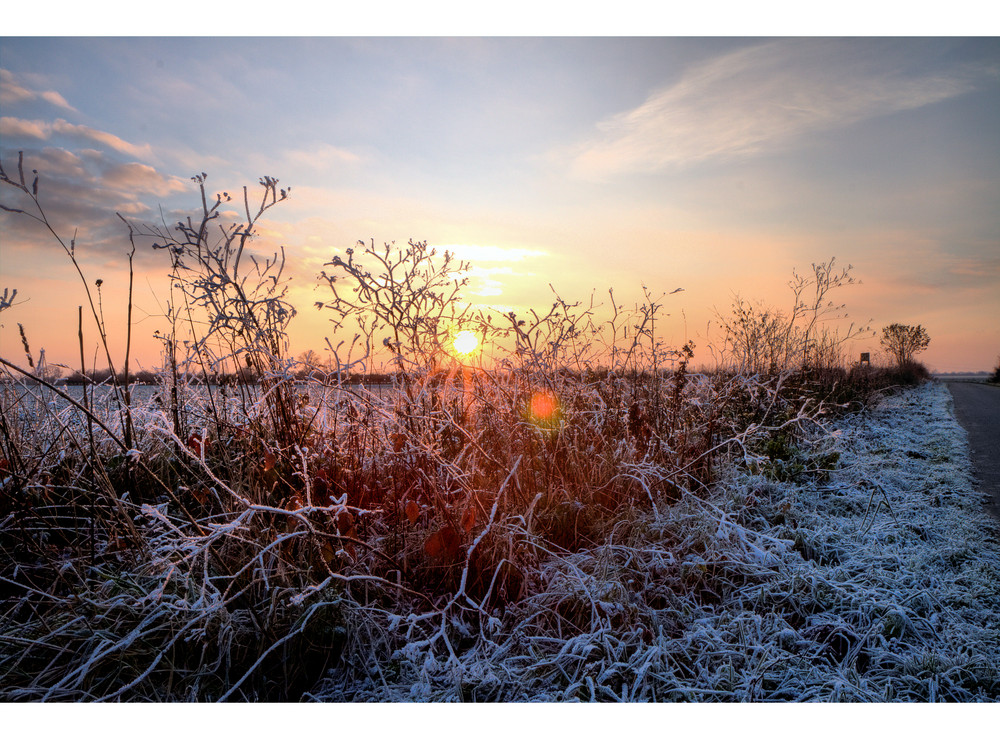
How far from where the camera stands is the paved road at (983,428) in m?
4.38

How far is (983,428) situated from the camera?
6.75m

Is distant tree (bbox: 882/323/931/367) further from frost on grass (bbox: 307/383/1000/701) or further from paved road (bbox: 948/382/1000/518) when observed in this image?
frost on grass (bbox: 307/383/1000/701)

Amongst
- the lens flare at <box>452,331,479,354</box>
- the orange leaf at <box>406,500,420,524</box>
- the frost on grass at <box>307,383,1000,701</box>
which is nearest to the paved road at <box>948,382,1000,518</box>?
the frost on grass at <box>307,383,1000,701</box>

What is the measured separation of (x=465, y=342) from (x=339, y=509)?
1595mm

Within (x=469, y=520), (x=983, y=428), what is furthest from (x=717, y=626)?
(x=983, y=428)

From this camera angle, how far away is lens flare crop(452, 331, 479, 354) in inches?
142

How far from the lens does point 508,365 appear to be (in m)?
3.84

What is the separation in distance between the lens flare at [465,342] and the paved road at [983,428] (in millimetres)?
3536

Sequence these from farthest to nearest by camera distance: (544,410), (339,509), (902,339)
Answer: (902,339) → (544,410) → (339,509)

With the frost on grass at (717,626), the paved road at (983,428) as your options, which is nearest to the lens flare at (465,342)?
the frost on grass at (717,626)

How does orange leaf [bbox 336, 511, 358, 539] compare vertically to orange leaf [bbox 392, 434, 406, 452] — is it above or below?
below

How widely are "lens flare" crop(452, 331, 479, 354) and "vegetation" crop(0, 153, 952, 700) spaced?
7cm

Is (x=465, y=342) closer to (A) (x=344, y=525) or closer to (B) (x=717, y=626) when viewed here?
(A) (x=344, y=525)
